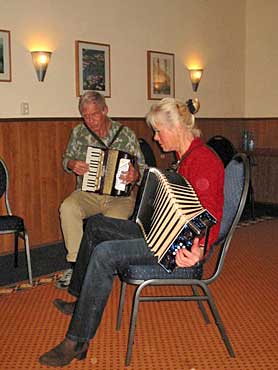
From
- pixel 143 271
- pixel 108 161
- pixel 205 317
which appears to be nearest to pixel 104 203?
pixel 108 161

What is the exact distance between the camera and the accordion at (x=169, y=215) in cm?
207

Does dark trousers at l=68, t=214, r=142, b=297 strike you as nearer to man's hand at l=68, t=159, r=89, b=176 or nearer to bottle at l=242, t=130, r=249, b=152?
man's hand at l=68, t=159, r=89, b=176

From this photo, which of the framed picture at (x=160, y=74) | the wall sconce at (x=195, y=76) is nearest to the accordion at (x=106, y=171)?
the framed picture at (x=160, y=74)

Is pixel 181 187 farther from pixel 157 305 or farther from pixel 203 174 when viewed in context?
pixel 157 305

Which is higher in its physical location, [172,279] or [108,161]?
[108,161]

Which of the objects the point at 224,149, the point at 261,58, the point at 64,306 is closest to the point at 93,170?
the point at 64,306

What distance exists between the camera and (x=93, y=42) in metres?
4.95

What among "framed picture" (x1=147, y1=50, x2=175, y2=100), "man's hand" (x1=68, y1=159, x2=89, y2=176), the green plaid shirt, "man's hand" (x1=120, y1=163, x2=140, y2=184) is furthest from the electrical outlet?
"framed picture" (x1=147, y1=50, x2=175, y2=100)

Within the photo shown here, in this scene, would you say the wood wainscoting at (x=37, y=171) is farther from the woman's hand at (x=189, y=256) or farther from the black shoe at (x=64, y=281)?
the woman's hand at (x=189, y=256)

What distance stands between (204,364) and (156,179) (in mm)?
911

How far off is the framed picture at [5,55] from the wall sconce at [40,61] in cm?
24

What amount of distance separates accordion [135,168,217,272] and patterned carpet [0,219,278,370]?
0.58 metres

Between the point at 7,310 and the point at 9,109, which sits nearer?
the point at 7,310

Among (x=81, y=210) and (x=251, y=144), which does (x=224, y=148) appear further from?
(x=81, y=210)
